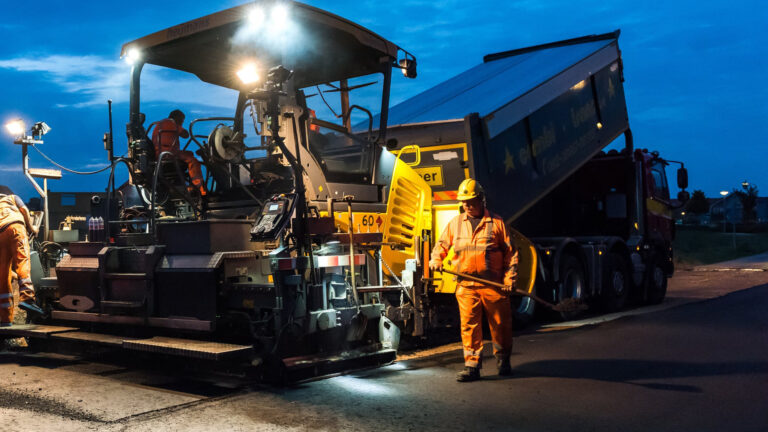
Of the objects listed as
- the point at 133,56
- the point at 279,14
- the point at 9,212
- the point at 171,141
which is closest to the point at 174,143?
the point at 171,141

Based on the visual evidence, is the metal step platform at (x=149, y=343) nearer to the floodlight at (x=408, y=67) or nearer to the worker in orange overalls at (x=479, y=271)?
the worker in orange overalls at (x=479, y=271)

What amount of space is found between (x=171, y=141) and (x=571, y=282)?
631cm

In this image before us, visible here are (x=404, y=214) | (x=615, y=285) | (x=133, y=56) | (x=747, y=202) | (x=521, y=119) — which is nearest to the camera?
(x=133, y=56)

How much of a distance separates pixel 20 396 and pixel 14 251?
2662mm

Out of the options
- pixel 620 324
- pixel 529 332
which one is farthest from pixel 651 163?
pixel 529 332

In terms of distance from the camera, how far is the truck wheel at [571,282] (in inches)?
407

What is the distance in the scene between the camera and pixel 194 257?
20.1 feet

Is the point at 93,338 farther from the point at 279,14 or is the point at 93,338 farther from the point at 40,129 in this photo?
the point at 40,129

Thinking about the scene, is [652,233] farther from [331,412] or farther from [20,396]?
[20,396]

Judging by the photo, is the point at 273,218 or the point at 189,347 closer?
the point at 189,347

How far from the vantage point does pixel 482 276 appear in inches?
249

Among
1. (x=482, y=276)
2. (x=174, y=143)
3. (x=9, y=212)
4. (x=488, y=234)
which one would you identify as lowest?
(x=482, y=276)

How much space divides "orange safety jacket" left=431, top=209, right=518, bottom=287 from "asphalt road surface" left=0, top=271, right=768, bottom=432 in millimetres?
887

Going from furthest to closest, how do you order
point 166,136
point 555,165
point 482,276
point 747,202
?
point 747,202, point 555,165, point 166,136, point 482,276
